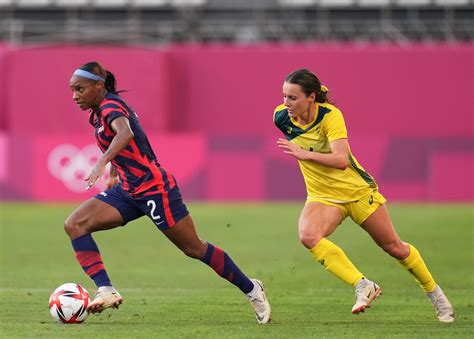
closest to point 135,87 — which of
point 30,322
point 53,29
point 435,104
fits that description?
point 53,29

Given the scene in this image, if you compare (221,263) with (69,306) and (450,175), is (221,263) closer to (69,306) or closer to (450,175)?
(69,306)

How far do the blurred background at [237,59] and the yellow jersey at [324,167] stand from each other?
18.5 m

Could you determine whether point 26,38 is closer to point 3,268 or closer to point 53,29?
point 53,29

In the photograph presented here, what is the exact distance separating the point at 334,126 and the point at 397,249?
1.13 m

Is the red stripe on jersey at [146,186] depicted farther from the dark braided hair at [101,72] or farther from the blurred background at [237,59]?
the blurred background at [237,59]

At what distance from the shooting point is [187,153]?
82.6 ft

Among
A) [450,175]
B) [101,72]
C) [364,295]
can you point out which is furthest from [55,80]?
[364,295]

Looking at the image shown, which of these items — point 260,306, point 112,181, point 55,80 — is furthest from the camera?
point 55,80

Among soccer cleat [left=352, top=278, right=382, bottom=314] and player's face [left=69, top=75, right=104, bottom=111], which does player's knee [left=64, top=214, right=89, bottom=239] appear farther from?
soccer cleat [left=352, top=278, right=382, bottom=314]

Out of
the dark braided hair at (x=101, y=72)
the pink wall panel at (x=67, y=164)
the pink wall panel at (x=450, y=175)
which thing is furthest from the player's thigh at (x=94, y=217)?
the pink wall panel at (x=450, y=175)

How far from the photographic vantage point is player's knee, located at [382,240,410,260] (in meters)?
8.66

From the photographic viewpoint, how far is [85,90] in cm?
842

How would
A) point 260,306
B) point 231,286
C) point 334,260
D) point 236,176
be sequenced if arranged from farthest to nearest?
1. point 236,176
2. point 231,286
3. point 260,306
4. point 334,260

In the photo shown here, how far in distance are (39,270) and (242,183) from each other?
12.2 metres
